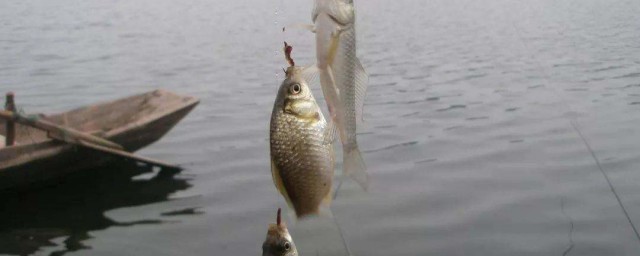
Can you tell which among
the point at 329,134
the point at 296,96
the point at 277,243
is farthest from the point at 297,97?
the point at 277,243

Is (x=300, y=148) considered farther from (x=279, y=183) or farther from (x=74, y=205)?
(x=74, y=205)

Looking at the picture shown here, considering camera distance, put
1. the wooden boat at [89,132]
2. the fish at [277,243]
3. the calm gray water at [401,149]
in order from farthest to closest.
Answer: the wooden boat at [89,132] → the calm gray water at [401,149] → the fish at [277,243]

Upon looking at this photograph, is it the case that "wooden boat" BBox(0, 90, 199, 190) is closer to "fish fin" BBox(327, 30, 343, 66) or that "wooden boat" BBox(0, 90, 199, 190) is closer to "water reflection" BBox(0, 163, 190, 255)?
"water reflection" BBox(0, 163, 190, 255)

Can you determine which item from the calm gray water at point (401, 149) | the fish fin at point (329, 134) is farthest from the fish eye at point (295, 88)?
the calm gray water at point (401, 149)

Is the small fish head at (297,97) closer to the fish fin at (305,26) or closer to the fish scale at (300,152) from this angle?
the fish scale at (300,152)

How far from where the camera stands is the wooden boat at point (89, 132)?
1044cm

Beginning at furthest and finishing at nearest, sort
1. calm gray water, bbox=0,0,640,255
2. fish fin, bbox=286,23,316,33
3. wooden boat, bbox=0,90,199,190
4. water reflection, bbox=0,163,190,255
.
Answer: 1. wooden boat, bbox=0,90,199,190
2. water reflection, bbox=0,163,190,255
3. calm gray water, bbox=0,0,640,255
4. fish fin, bbox=286,23,316,33

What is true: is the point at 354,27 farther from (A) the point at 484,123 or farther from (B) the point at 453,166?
(A) the point at 484,123

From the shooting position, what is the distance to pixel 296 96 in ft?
6.44

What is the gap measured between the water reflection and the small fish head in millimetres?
8646

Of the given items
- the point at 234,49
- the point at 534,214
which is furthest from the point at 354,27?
the point at 234,49

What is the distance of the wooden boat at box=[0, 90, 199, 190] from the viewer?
1044cm

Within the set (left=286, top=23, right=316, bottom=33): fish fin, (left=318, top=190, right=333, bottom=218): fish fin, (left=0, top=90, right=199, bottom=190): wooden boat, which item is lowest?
(left=0, top=90, right=199, bottom=190): wooden boat

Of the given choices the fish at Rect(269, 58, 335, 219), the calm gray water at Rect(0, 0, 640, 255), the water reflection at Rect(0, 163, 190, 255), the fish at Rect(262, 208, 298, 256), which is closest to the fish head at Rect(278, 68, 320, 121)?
the fish at Rect(269, 58, 335, 219)
